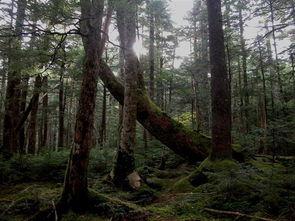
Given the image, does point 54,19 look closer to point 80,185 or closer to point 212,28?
point 80,185

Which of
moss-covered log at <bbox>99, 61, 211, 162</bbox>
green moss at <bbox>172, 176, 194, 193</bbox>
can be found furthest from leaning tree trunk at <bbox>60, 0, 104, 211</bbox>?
moss-covered log at <bbox>99, 61, 211, 162</bbox>

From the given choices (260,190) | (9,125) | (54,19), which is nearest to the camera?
(54,19)

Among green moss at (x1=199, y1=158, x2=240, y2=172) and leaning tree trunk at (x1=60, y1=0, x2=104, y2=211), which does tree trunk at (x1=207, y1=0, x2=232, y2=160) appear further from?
leaning tree trunk at (x1=60, y1=0, x2=104, y2=211)

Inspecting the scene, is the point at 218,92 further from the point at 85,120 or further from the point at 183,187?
the point at 85,120

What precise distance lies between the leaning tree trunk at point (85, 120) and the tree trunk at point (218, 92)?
15.1 feet

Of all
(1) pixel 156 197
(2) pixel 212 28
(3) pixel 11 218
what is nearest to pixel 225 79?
(2) pixel 212 28

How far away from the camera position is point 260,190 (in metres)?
6.62

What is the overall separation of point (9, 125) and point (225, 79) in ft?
30.1

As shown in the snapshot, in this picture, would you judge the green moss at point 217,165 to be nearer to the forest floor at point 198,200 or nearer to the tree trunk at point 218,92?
the forest floor at point 198,200

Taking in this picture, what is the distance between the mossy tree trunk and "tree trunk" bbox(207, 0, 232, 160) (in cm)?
257

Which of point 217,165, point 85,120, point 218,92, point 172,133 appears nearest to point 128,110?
point 172,133

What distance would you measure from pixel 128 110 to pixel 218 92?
2.98m

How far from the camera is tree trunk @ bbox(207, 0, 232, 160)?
9.61 metres

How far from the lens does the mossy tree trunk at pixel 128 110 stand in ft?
31.6
